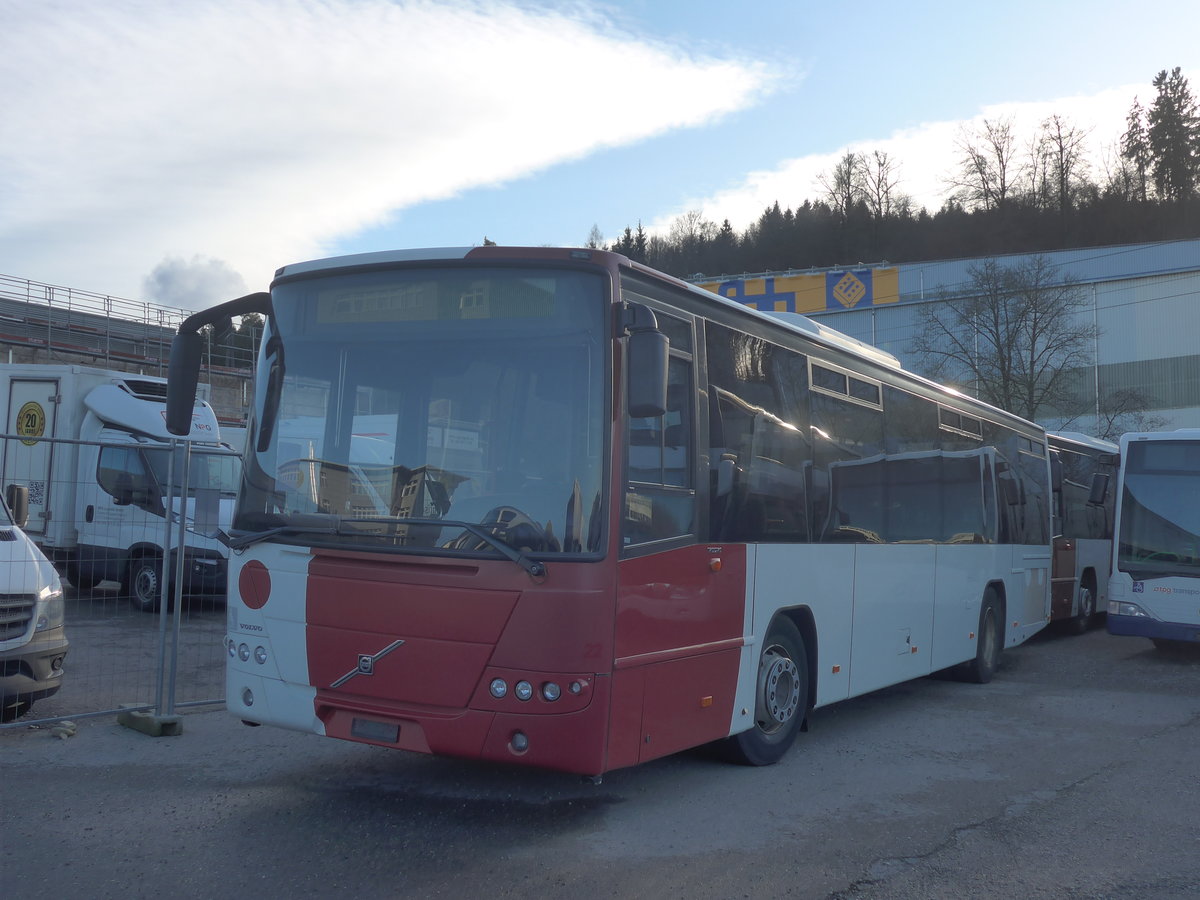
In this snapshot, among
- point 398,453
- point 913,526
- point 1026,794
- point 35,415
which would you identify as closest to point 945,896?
point 1026,794

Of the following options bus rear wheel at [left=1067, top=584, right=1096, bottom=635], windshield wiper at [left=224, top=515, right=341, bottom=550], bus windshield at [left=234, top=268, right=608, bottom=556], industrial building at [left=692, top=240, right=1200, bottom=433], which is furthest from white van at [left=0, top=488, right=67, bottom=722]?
industrial building at [left=692, top=240, right=1200, bottom=433]

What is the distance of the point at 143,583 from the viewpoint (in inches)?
359

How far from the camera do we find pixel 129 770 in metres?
6.77

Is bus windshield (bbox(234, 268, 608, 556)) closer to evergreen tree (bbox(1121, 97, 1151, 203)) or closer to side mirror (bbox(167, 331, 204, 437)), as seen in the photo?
side mirror (bbox(167, 331, 204, 437))

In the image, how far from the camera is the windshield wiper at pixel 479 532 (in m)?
5.24

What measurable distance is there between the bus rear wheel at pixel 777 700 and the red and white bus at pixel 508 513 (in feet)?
0.09

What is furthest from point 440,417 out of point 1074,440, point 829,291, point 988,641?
point 829,291

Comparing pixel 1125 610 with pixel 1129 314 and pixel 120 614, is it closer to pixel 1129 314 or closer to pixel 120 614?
pixel 120 614

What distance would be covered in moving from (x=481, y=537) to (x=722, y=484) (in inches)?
71.0

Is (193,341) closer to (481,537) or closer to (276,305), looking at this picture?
(276,305)

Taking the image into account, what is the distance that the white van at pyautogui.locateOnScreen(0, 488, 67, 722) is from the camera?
7.15 m

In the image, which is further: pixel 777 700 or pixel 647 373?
pixel 777 700

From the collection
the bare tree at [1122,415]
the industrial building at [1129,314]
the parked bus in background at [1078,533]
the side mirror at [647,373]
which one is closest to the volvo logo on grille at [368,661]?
the side mirror at [647,373]

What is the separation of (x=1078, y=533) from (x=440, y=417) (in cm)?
1462
